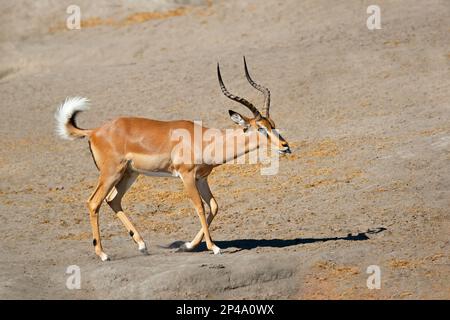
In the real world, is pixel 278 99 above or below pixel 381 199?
above

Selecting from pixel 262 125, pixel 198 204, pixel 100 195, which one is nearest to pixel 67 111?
pixel 100 195

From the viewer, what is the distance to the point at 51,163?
19.7 meters

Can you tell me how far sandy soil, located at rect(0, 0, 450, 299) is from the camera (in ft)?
39.9

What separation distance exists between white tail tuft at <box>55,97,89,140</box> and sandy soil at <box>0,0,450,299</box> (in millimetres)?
1828

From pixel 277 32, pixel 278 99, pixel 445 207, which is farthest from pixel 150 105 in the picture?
pixel 445 207

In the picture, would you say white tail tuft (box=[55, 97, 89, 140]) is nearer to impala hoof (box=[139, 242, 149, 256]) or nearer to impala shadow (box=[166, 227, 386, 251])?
impala hoof (box=[139, 242, 149, 256])

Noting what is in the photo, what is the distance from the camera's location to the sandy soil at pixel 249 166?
12150 mm

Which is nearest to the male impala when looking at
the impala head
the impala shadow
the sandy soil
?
the impala head

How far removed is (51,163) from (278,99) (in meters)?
5.67

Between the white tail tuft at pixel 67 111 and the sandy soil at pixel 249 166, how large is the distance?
1.83 meters

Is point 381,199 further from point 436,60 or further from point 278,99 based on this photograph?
point 436,60

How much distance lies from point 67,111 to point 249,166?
5.59 m

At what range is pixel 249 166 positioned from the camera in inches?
730
